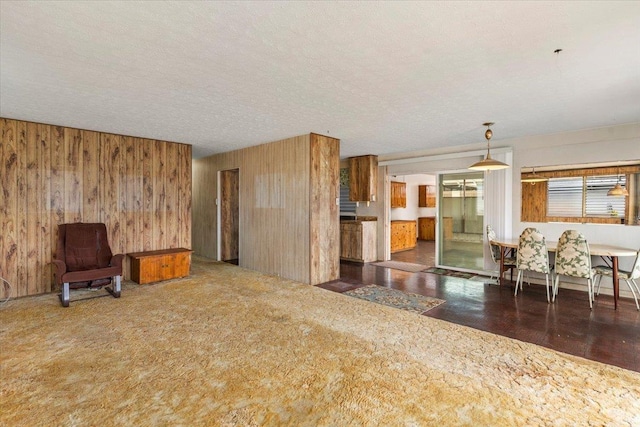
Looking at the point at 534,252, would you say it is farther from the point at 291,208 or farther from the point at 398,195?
the point at 398,195

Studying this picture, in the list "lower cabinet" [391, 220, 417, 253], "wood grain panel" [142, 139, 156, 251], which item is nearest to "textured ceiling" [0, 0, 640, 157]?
"wood grain panel" [142, 139, 156, 251]

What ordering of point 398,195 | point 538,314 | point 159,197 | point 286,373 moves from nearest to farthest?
point 286,373 → point 538,314 → point 159,197 → point 398,195

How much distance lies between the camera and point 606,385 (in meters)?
2.30

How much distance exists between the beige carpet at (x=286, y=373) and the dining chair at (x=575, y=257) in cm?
178

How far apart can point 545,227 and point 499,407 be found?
13.9ft

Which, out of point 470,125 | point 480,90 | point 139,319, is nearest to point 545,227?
point 470,125

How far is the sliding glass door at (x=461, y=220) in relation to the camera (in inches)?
242

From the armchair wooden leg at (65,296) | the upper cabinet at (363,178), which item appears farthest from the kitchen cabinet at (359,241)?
the armchair wooden leg at (65,296)

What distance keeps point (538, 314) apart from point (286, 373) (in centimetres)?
317

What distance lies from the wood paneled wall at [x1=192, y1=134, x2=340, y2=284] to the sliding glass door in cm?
245

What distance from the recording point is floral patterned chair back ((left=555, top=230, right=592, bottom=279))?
13.0ft

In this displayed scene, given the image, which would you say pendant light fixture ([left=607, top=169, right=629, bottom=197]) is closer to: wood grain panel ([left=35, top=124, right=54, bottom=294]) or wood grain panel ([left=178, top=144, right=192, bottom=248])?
wood grain panel ([left=178, top=144, right=192, bottom=248])

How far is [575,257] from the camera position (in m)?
4.05

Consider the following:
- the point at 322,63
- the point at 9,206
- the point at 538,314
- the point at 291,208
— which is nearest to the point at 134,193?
the point at 9,206
